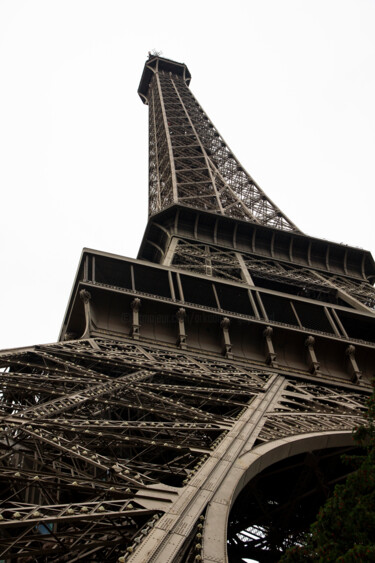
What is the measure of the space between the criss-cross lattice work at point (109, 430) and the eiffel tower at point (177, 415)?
4 cm

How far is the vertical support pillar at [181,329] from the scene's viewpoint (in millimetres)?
20536

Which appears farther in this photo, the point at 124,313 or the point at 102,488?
the point at 124,313

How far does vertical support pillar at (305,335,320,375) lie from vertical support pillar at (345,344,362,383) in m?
1.14

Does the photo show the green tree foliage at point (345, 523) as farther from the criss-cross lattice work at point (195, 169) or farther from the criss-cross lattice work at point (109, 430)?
the criss-cross lattice work at point (195, 169)

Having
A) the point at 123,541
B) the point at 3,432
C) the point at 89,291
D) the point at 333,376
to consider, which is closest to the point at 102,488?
the point at 123,541

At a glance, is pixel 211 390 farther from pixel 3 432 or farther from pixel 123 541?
pixel 123 541

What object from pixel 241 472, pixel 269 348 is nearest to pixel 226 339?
pixel 269 348

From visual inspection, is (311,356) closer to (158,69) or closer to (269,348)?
(269,348)

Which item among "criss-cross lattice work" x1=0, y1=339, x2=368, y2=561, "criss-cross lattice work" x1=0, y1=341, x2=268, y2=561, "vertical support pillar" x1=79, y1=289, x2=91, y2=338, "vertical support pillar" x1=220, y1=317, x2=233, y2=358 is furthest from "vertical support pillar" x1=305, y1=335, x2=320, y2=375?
"vertical support pillar" x1=79, y1=289, x2=91, y2=338

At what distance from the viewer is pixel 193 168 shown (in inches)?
2093

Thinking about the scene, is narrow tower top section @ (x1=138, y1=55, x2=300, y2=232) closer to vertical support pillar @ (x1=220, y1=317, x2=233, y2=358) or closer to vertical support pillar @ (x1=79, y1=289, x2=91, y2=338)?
vertical support pillar @ (x1=220, y1=317, x2=233, y2=358)

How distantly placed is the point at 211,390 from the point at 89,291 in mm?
6803

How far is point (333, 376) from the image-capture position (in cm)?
2144

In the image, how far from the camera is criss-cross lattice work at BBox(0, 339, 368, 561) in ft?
25.1
